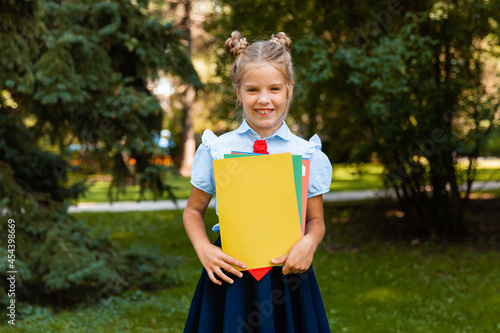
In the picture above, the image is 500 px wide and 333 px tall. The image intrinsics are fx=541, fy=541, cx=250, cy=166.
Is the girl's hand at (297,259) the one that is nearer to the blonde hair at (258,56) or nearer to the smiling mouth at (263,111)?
the smiling mouth at (263,111)

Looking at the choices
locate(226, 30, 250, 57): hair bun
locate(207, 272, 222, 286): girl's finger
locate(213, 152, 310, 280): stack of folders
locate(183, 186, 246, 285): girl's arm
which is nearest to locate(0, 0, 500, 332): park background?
locate(226, 30, 250, 57): hair bun

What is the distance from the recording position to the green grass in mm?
4223

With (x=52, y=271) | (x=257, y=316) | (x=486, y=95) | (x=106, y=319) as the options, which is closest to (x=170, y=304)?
(x=106, y=319)

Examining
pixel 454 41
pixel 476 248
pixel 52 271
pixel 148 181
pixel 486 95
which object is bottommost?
pixel 476 248

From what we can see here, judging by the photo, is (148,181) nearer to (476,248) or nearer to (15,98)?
(15,98)

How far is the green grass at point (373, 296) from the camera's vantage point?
422 cm

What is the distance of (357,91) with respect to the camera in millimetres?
6859

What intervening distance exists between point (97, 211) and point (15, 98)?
230 inches

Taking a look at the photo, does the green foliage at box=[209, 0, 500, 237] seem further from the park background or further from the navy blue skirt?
the navy blue skirt

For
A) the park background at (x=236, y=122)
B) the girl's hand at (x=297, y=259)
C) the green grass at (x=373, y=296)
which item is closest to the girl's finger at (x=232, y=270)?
the girl's hand at (x=297, y=259)

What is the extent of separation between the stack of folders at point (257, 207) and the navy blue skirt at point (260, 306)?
0.13 metres

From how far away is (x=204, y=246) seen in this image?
1.94 metres

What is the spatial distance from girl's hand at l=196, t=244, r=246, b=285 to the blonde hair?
0.62m

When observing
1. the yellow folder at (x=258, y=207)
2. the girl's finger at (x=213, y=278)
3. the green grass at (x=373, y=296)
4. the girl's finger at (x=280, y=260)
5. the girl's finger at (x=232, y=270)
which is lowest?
the green grass at (x=373, y=296)
